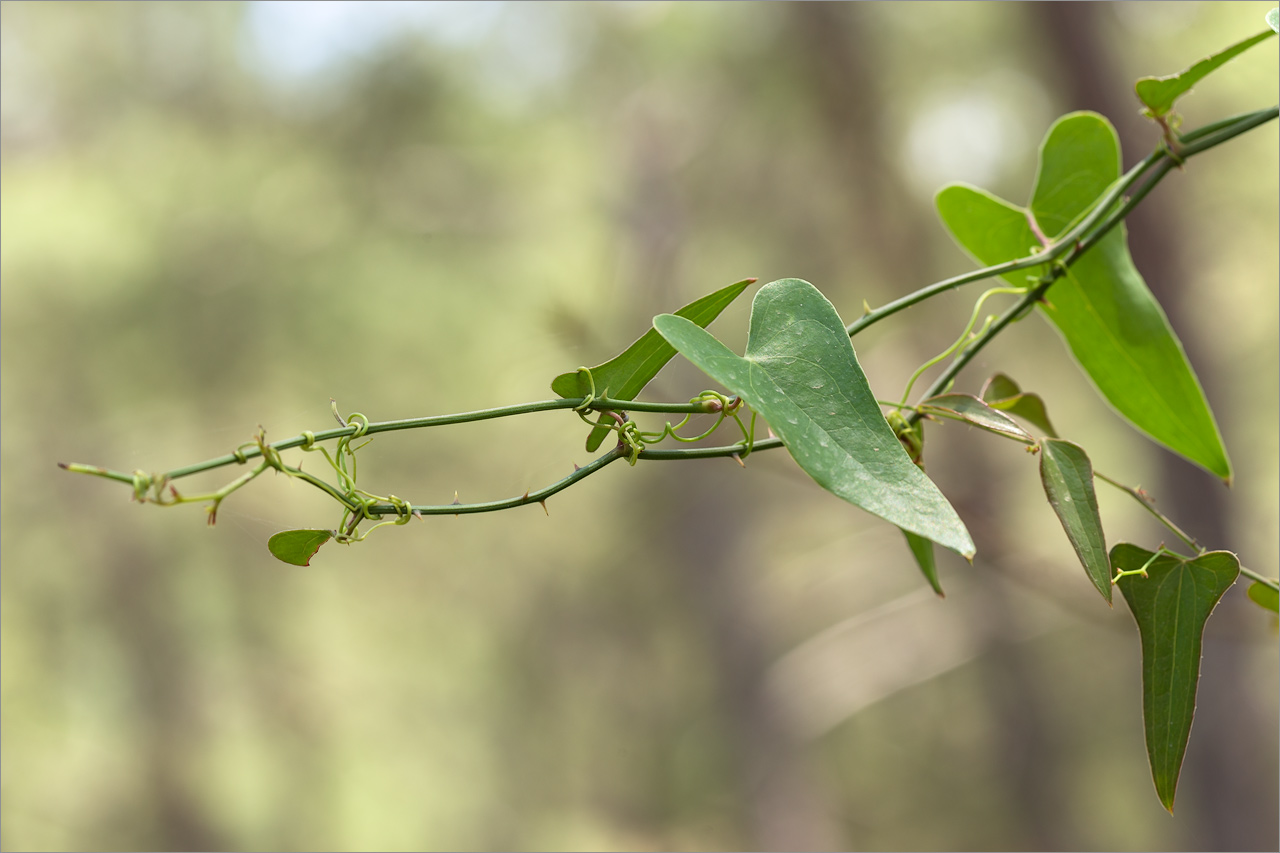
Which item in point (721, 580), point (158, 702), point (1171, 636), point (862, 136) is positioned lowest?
point (1171, 636)

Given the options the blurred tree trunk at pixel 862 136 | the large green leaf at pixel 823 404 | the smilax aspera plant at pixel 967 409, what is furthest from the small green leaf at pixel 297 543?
the blurred tree trunk at pixel 862 136

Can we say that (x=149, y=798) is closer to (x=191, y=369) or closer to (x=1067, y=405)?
(x=191, y=369)

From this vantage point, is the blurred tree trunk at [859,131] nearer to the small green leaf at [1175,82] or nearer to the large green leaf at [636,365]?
the small green leaf at [1175,82]

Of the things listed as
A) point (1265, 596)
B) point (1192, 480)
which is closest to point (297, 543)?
point (1265, 596)

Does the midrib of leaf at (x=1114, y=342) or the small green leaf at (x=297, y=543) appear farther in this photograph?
the midrib of leaf at (x=1114, y=342)

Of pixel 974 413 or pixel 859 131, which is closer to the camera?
pixel 974 413

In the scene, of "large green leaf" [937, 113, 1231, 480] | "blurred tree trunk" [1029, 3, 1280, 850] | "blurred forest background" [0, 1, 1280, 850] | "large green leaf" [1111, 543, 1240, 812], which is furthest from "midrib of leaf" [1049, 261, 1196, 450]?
"blurred tree trunk" [1029, 3, 1280, 850]

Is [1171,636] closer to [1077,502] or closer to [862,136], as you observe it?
[1077,502]

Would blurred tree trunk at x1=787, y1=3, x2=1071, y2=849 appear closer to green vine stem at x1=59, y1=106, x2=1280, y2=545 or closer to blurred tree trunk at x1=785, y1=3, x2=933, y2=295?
blurred tree trunk at x1=785, y1=3, x2=933, y2=295
